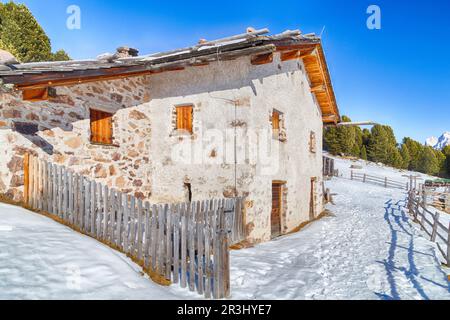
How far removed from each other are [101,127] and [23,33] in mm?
22395

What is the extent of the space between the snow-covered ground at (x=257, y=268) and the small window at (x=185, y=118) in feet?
13.8

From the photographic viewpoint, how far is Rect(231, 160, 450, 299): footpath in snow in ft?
16.1

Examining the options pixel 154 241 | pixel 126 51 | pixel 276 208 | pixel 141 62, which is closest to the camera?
pixel 154 241

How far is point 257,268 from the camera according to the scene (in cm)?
597

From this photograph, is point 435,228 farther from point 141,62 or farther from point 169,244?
point 141,62

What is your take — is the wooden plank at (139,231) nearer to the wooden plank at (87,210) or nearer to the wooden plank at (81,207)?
the wooden plank at (87,210)

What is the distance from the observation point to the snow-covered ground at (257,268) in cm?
349

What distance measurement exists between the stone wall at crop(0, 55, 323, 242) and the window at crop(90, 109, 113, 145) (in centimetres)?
20

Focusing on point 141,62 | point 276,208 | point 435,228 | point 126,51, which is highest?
point 126,51

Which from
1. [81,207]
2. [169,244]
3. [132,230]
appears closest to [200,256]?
[169,244]

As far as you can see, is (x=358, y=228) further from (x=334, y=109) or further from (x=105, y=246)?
(x=105, y=246)

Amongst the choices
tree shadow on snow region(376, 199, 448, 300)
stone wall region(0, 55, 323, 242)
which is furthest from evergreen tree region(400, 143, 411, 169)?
stone wall region(0, 55, 323, 242)

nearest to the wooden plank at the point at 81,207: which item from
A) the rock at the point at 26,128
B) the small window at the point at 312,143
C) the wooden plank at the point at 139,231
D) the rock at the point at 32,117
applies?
the wooden plank at the point at 139,231

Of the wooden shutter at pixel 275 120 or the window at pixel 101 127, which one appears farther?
the wooden shutter at pixel 275 120
